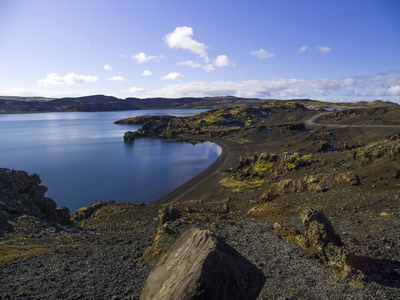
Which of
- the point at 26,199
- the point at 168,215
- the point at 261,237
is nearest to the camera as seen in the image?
the point at 261,237

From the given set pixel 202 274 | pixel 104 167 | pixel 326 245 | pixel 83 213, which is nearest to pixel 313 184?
pixel 326 245

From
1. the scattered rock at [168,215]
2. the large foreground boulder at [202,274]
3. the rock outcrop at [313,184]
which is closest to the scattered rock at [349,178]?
the rock outcrop at [313,184]

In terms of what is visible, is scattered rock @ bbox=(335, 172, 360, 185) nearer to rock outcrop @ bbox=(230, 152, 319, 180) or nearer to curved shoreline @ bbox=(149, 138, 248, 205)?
rock outcrop @ bbox=(230, 152, 319, 180)

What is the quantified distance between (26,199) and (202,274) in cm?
2272

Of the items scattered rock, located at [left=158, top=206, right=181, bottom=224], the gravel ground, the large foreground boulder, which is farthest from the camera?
scattered rock, located at [left=158, top=206, right=181, bottom=224]

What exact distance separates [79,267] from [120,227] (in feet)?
33.4

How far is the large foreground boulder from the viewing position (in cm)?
538

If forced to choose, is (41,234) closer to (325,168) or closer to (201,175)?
(325,168)

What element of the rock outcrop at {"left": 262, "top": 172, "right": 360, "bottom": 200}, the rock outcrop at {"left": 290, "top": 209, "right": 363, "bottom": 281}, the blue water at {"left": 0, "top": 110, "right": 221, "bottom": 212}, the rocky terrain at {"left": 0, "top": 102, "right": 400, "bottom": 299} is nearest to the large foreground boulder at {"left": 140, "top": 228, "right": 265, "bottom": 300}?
the rocky terrain at {"left": 0, "top": 102, "right": 400, "bottom": 299}

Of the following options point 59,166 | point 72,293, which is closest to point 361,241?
point 72,293

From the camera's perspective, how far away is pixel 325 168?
30.2 metres

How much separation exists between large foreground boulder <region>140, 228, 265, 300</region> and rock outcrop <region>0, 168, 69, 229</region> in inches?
715

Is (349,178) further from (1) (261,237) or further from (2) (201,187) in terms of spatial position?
(2) (201,187)

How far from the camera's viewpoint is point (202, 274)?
5418 millimetres
